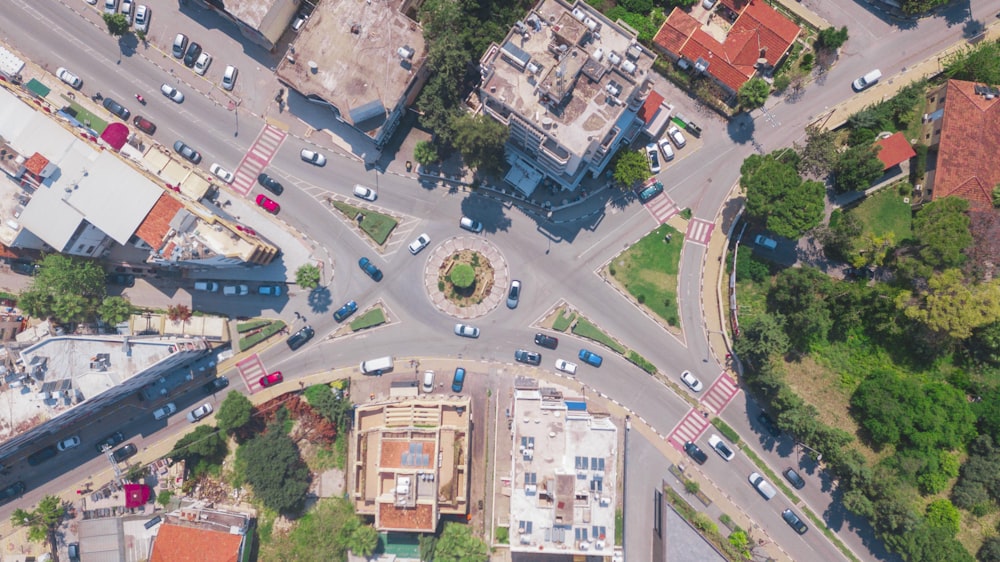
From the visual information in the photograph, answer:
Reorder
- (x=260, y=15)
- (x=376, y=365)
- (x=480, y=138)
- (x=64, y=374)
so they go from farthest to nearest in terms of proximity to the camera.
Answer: (x=376, y=365)
(x=260, y=15)
(x=64, y=374)
(x=480, y=138)

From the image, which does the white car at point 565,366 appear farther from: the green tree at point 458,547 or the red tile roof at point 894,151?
the red tile roof at point 894,151

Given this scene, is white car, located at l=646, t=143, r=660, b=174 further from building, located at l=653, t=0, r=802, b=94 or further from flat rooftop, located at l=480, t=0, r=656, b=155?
flat rooftop, located at l=480, t=0, r=656, b=155

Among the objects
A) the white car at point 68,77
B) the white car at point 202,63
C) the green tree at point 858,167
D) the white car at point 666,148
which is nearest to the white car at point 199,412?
the white car at point 202,63

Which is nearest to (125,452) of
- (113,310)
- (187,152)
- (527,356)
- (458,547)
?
(113,310)

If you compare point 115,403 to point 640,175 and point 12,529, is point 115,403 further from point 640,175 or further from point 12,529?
point 640,175

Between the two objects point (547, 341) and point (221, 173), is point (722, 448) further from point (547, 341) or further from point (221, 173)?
point (221, 173)

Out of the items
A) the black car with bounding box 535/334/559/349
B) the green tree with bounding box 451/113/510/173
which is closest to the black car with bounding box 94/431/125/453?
the black car with bounding box 535/334/559/349
